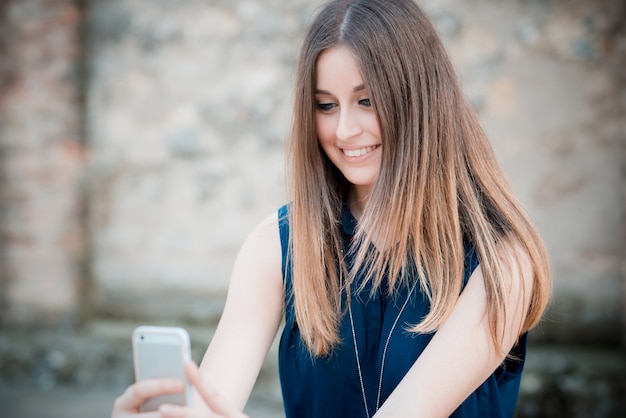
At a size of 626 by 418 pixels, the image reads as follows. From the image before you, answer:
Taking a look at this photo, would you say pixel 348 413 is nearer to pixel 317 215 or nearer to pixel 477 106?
pixel 317 215

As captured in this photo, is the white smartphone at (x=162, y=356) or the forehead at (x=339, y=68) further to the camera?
the forehead at (x=339, y=68)

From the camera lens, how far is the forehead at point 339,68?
6.37ft

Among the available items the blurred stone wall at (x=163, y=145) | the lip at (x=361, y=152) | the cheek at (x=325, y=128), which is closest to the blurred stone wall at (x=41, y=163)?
the blurred stone wall at (x=163, y=145)

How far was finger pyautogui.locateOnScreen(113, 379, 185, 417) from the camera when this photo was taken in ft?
4.98

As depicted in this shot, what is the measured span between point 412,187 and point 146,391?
34.5 inches

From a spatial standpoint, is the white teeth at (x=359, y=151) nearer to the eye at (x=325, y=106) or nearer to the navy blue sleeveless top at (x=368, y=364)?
the eye at (x=325, y=106)

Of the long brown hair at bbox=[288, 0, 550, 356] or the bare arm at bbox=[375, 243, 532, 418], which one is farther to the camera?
the long brown hair at bbox=[288, 0, 550, 356]

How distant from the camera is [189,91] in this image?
469 centimetres

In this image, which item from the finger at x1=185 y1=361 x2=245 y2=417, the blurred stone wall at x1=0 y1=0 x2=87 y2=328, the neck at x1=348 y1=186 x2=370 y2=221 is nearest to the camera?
the finger at x1=185 y1=361 x2=245 y2=417

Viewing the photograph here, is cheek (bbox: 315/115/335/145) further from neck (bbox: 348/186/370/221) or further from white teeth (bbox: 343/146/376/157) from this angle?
neck (bbox: 348/186/370/221)

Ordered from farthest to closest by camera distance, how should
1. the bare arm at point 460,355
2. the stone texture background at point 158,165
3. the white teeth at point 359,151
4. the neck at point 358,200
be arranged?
the stone texture background at point 158,165 < the neck at point 358,200 < the white teeth at point 359,151 < the bare arm at point 460,355

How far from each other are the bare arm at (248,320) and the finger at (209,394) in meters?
0.30

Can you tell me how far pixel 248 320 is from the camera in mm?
2027

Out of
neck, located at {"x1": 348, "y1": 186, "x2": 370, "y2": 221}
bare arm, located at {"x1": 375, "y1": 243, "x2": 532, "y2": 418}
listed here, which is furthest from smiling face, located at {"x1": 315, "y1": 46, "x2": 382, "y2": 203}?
bare arm, located at {"x1": 375, "y1": 243, "x2": 532, "y2": 418}
